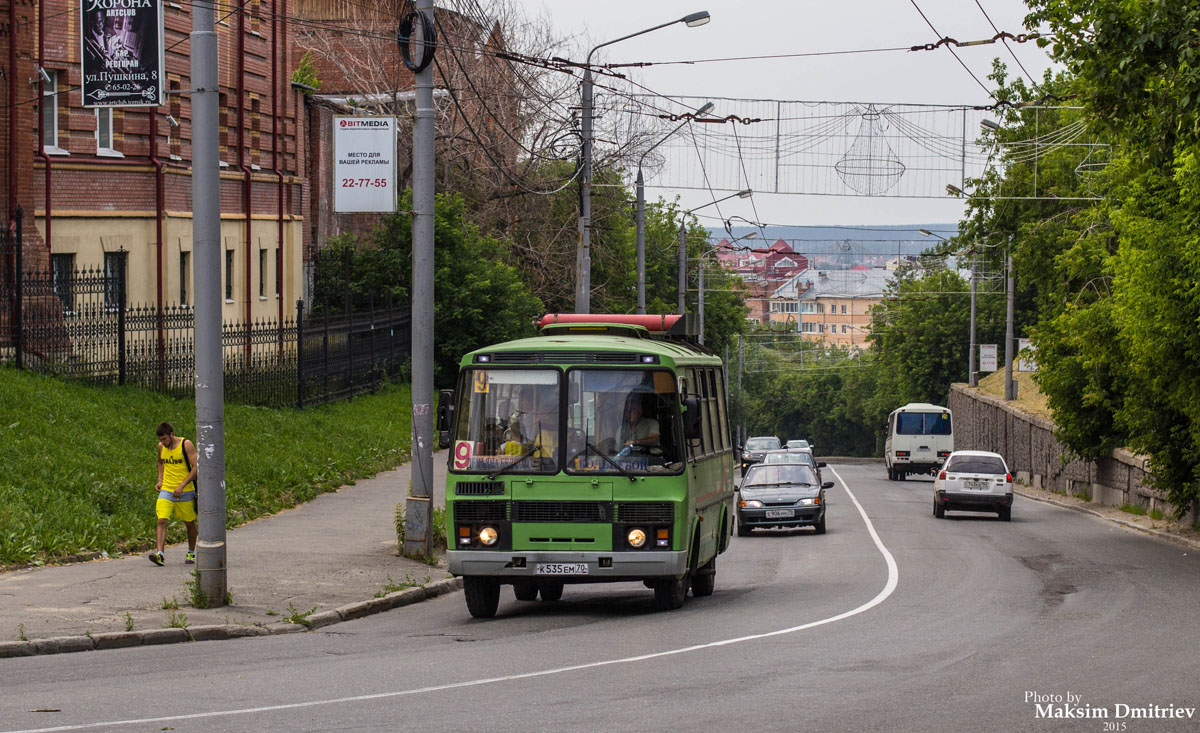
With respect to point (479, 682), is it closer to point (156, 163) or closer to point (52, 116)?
point (52, 116)

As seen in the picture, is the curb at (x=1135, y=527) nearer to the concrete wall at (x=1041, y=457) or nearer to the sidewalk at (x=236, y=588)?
the concrete wall at (x=1041, y=457)

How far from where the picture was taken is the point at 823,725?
8.40 m

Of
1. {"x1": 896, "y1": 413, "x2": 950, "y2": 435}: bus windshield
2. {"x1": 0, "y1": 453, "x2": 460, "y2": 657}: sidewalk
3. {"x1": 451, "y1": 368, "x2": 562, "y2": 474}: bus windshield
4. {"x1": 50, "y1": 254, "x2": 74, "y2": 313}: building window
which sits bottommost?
{"x1": 896, "y1": 413, "x2": 950, "y2": 435}: bus windshield

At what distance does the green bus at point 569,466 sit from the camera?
45.4 ft

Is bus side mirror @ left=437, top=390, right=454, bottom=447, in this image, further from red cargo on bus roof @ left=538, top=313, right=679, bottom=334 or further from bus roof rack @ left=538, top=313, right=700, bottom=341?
red cargo on bus roof @ left=538, top=313, right=679, bottom=334

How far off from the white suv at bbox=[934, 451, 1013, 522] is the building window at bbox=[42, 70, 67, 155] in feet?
66.7

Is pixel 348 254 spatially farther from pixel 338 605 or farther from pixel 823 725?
pixel 823 725

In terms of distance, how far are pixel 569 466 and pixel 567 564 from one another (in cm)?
93

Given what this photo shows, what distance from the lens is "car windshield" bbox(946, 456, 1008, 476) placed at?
109 feet

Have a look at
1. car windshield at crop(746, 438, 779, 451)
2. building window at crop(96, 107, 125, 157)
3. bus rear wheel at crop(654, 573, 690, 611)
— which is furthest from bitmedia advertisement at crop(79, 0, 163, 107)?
car windshield at crop(746, 438, 779, 451)

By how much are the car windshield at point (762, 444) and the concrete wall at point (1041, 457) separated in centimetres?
959

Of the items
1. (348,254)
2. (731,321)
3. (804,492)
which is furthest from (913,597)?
(731,321)

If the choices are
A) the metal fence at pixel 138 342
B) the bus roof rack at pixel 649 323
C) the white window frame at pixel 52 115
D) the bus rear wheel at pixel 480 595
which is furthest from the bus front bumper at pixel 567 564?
the white window frame at pixel 52 115

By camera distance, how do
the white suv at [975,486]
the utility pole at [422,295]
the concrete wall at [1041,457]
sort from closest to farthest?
1. the utility pole at [422,295]
2. the white suv at [975,486]
3. the concrete wall at [1041,457]
